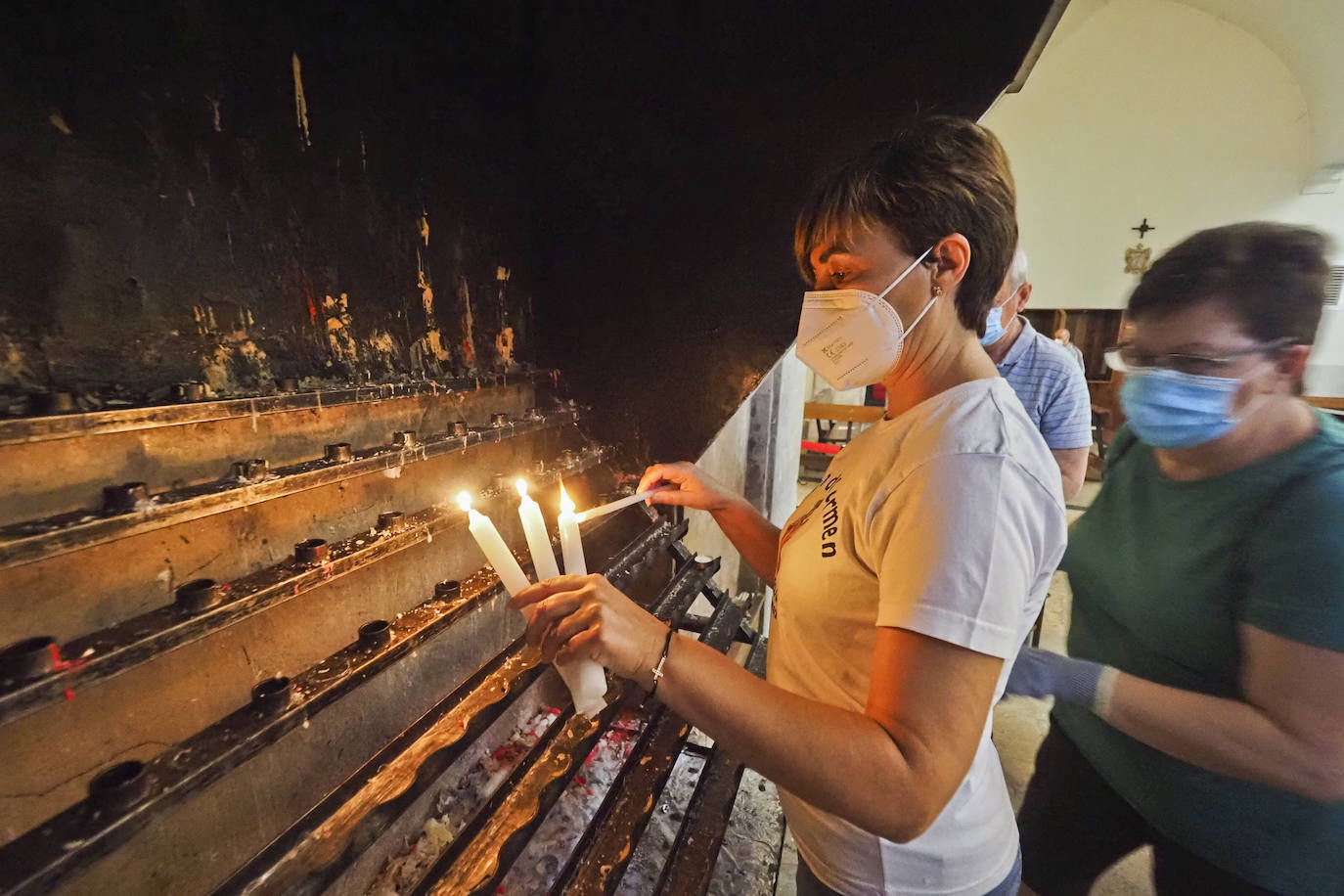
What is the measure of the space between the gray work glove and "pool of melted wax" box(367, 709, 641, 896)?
50.1 inches

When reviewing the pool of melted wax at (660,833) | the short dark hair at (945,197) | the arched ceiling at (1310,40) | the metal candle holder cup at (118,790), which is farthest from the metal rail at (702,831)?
the arched ceiling at (1310,40)

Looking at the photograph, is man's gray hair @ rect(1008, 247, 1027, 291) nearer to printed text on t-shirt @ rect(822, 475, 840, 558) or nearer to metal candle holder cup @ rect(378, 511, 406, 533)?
printed text on t-shirt @ rect(822, 475, 840, 558)

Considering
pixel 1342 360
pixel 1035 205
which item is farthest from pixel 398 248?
pixel 1342 360

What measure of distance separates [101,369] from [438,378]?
75 centimetres

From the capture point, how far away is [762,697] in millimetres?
781

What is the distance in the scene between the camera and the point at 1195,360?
1211mm

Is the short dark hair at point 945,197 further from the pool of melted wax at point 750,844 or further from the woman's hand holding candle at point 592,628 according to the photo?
the pool of melted wax at point 750,844

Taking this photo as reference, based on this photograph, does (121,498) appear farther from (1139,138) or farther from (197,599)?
(1139,138)

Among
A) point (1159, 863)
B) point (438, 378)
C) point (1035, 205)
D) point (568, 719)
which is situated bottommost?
point (1159, 863)

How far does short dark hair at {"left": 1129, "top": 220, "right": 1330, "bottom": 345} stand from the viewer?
112 centimetres

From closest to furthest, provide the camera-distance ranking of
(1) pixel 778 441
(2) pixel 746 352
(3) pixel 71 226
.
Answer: (3) pixel 71 226
(2) pixel 746 352
(1) pixel 778 441

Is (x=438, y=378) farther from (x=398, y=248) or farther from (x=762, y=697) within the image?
(x=762, y=697)

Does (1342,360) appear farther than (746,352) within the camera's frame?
Yes

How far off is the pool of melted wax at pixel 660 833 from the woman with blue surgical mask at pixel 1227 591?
1.23 metres
